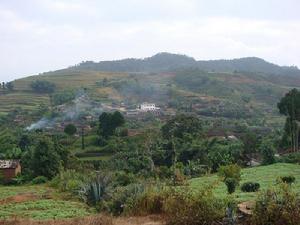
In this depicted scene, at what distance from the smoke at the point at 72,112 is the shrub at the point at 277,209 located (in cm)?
5815

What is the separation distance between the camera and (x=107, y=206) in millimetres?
15438

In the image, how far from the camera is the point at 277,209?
9516 mm

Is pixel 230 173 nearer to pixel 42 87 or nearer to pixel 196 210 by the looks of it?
pixel 196 210

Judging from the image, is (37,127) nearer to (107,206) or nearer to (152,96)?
(152,96)

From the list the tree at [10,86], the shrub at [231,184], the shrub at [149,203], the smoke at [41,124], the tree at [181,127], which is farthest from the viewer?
the tree at [10,86]

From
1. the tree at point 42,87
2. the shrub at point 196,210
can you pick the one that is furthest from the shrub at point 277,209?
the tree at point 42,87

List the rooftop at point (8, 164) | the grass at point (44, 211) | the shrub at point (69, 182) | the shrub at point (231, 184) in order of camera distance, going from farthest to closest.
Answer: the rooftop at point (8, 164)
the shrub at point (69, 182)
the shrub at point (231, 184)
the grass at point (44, 211)

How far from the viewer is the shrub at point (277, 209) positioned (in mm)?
9289

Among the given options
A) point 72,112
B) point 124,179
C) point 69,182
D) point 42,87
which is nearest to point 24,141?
point 72,112

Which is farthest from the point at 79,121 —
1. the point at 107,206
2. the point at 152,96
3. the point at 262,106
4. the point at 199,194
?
the point at 199,194

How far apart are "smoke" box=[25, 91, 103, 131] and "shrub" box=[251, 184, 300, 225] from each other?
58.1 m

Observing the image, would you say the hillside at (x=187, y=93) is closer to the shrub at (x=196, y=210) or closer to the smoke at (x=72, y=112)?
the smoke at (x=72, y=112)

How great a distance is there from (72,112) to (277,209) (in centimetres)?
6940

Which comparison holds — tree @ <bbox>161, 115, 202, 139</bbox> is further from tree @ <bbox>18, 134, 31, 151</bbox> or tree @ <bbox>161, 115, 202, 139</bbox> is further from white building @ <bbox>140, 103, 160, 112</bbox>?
white building @ <bbox>140, 103, 160, 112</bbox>
